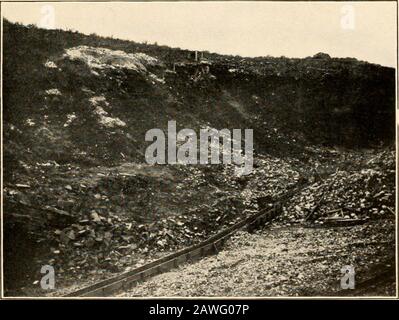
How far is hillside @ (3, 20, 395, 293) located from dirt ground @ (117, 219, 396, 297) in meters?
Result: 0.92

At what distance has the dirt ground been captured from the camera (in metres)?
9.69

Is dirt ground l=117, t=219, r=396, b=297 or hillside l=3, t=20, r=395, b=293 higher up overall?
hillside l=3, t=20, r=395, b=293

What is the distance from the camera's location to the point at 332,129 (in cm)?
1592

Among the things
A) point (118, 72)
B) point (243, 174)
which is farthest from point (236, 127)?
point (118, 72)

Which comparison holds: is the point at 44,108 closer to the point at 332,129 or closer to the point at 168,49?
the point at 168,49

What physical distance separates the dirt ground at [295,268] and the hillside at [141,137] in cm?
92

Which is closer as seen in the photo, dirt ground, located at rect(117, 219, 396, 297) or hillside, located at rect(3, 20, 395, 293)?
dirt ground, located at rect(117, 219, 396, 297)

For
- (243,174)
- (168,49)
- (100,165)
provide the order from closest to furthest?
(100,165) < (243,174) < (168,49)

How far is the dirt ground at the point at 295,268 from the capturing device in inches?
381

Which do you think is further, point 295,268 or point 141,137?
point 141,137

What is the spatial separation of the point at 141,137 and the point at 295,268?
19.1 feet

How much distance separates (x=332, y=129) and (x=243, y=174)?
4.20m

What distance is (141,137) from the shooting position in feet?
44.8
